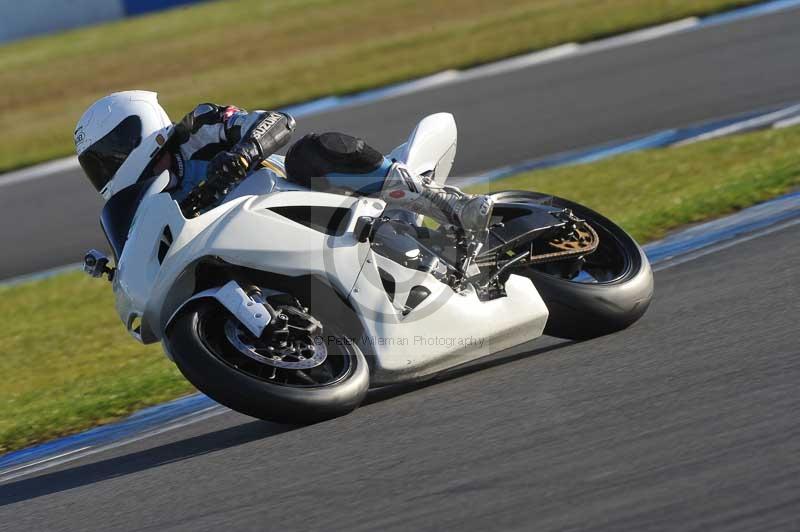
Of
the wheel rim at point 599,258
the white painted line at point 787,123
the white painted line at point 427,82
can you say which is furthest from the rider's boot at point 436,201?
the white painted line at point 427,82

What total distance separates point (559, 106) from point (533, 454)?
8783mm

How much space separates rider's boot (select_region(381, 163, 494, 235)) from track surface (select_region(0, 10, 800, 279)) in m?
5.57

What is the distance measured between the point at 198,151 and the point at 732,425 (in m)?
2.56

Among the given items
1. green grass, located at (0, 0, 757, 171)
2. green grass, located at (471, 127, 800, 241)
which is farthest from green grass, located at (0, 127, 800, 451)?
green grass, located at (0, 0, 757, 171)

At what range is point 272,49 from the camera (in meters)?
21.7

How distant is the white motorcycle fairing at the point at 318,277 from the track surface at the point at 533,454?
0.60 feet

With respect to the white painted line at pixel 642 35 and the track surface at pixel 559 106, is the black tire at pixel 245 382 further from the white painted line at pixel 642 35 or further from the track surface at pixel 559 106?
the white painted line at pixel 642 35

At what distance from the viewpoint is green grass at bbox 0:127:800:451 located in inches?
238

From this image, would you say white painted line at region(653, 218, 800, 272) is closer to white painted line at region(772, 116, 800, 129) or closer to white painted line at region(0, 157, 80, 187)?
white painted line at region(772, 116, 800, 129)

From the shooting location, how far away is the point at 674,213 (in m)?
7.57

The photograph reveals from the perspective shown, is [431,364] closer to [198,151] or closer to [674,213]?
[198,151]

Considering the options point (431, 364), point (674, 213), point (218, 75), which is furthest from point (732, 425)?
point (218, 75)

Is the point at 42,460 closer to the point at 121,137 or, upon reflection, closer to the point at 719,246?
the point at 121,137

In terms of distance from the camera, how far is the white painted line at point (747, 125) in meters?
9.88
